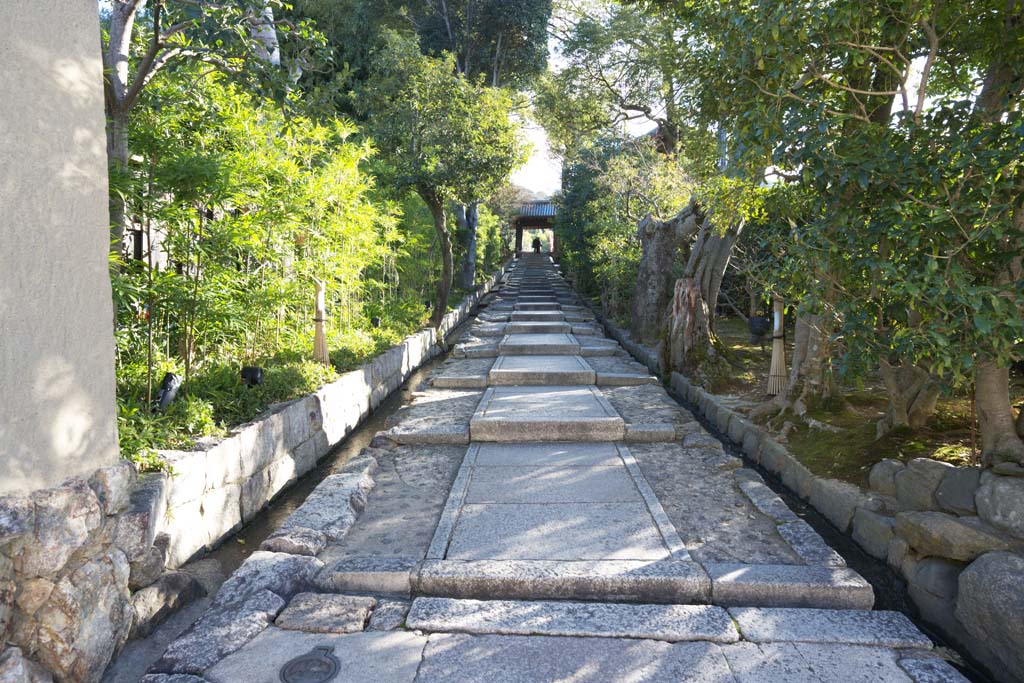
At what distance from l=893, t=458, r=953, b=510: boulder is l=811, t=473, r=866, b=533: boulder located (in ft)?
0.97

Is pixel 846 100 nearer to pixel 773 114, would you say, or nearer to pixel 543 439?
pixel 773 114

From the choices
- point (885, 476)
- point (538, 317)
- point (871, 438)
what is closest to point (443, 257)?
point (538, 317)

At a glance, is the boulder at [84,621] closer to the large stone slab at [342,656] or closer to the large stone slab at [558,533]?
the large stone slab at [342,656]

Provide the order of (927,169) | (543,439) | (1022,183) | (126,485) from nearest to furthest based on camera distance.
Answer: (126,485) → (1022,183) → (927,169) → (543,439)

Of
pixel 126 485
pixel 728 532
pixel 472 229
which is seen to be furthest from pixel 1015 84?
pixel 472 229

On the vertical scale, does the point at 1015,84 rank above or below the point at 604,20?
below

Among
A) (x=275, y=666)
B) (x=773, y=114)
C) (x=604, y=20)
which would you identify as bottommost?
(x=275, y=666)

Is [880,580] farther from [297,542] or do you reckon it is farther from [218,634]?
[218,634]

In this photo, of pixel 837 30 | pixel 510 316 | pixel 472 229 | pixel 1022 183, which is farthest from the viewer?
pixel 472 229

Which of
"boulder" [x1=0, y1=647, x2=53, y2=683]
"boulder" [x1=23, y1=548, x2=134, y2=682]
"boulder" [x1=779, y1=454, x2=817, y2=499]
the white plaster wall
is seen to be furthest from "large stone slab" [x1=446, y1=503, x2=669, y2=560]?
the white plaster wall

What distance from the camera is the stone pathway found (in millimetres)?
2488

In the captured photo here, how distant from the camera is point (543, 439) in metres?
5.73

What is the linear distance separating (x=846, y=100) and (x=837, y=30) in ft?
2.93

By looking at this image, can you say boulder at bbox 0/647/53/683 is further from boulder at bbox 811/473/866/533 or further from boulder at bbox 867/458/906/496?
boulder at bbox 867/458/906/496
